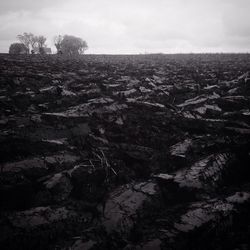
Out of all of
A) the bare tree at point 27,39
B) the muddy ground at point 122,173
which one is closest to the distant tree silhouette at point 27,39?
the bare tree at point 27,39

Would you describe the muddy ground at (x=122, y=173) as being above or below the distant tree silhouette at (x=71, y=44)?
below

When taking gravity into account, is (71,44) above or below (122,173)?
above

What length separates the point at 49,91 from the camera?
10.6 metres

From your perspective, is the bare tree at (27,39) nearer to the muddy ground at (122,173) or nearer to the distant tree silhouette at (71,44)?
the distant tree silhouette at (71,44)

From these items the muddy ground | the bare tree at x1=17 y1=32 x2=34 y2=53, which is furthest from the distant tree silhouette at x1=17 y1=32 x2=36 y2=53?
the muddy ground

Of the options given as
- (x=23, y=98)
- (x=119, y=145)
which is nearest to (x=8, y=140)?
(x=119, y=145)

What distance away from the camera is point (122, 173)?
18.6 ft

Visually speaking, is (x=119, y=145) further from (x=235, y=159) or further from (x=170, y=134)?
(x=235, y=159)

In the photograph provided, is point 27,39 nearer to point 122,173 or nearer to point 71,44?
point 71,44

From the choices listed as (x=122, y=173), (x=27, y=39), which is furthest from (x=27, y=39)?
(x=122, y=173)

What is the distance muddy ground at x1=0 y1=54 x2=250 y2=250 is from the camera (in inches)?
159

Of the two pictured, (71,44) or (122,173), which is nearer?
(122,173)

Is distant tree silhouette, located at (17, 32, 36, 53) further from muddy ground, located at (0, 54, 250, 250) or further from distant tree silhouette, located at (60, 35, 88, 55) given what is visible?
muddy ground, located at (0, 54, 250, 250)

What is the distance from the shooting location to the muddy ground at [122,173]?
405 cm
